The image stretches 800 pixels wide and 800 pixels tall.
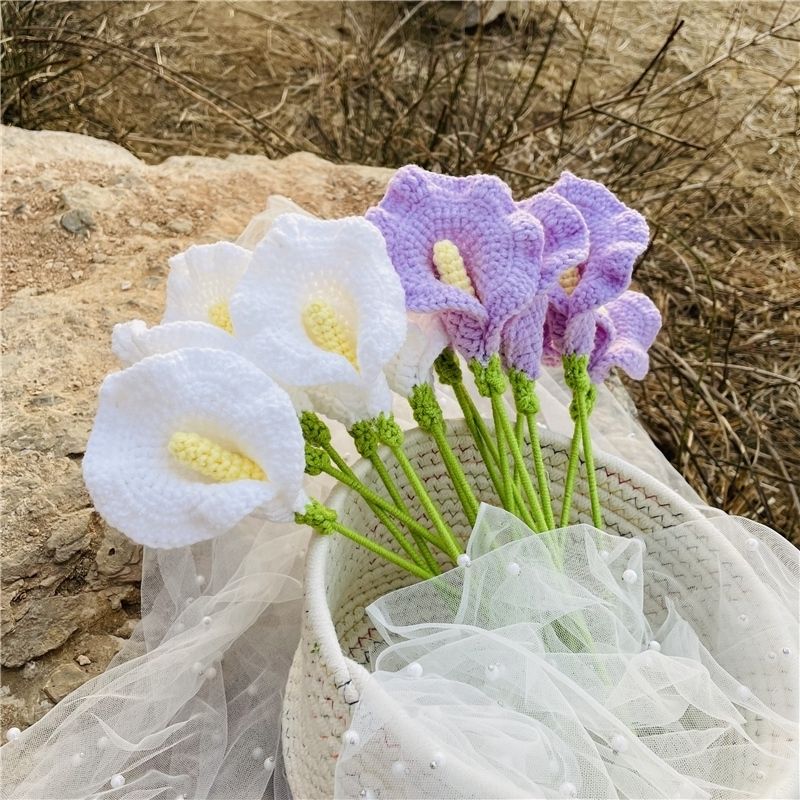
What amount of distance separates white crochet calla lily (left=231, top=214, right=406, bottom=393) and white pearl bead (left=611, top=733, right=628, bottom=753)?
295mm

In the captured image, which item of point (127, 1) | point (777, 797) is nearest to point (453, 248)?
point (777, 797)

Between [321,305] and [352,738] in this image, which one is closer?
[352,738]

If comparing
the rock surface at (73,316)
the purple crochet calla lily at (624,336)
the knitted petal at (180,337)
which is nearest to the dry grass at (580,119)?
the rock surface at (73,316)

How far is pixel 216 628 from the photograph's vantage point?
781 mm

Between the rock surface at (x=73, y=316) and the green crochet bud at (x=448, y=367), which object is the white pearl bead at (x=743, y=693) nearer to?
the green crochet bud at (x=448, y=367)

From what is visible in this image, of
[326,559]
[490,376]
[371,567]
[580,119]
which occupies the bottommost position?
[580,119]

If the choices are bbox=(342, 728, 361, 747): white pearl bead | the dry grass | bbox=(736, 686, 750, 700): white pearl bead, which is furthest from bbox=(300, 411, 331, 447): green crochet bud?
the dry grass

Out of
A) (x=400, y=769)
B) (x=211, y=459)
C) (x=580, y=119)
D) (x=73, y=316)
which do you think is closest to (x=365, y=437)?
(x=211, y=459)

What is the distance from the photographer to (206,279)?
2.42 feet

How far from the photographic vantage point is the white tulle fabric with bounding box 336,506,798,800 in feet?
1.92

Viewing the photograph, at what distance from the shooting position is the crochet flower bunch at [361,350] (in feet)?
2.05

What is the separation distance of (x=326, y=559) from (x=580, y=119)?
168 cm

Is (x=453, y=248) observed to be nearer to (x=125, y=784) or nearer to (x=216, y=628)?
(x=216, y=628)

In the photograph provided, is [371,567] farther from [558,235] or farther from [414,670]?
[558,235]
